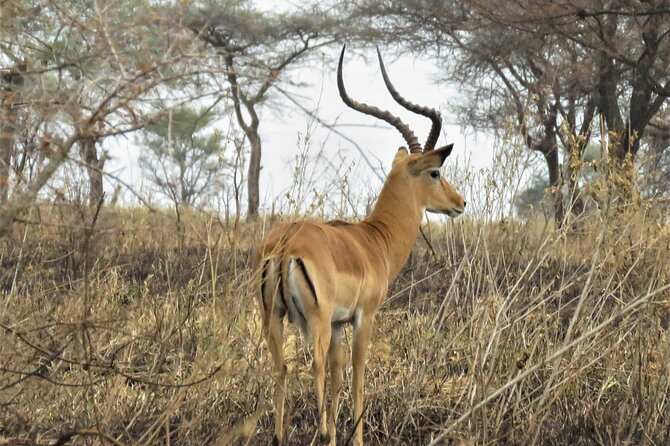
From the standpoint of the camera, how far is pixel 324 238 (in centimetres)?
371

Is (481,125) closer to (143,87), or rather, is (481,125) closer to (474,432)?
(474,432)

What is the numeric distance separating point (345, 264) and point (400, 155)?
3.99ft

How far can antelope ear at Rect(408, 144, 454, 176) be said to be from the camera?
445cm

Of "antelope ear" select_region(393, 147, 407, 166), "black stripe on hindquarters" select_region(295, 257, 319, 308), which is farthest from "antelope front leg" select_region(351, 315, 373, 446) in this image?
"antelope ear" select_region(393, 147, 407, 166)

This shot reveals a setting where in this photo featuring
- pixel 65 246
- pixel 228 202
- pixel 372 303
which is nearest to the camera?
pixel 228 202

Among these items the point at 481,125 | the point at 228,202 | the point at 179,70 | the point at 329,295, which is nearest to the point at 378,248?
the point at 329,295

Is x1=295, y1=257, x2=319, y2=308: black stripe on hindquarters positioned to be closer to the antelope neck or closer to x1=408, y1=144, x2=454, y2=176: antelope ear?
the antelope neck

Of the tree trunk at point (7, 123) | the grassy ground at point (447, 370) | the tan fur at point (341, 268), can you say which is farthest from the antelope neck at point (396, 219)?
the tree trunk at point (7, 123)

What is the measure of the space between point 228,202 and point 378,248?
1.01 meters

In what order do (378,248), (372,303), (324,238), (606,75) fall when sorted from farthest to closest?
(606,75)
(378,248)
(372,303)
(324,238)

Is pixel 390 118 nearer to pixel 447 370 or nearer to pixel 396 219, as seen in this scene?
pixel 396 219

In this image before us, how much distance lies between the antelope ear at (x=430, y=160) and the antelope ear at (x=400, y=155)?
0.60 ft

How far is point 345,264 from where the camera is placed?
12.4 feet

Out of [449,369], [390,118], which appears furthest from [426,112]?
[449,369]
